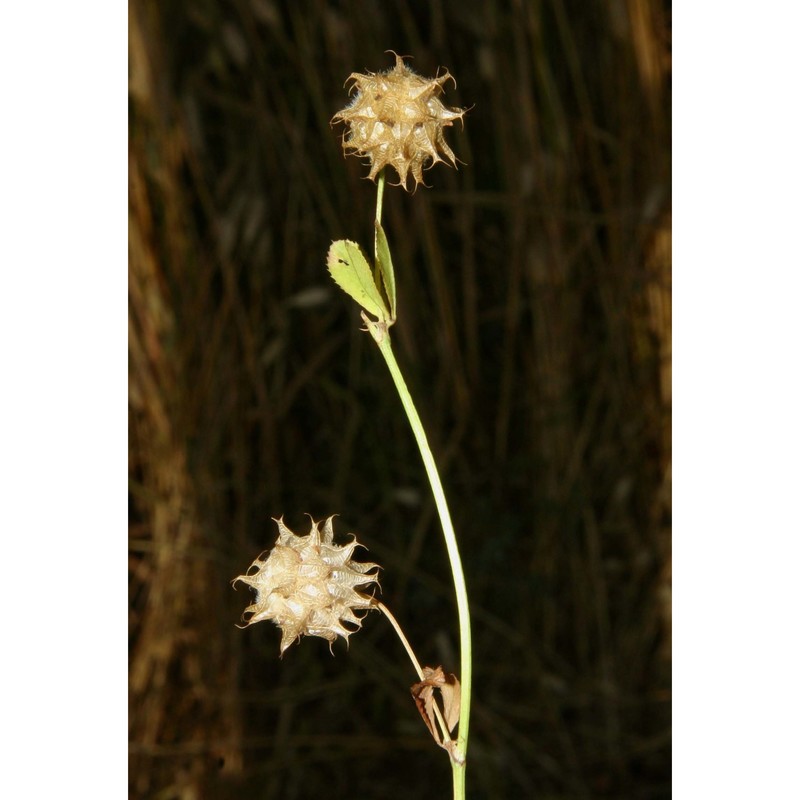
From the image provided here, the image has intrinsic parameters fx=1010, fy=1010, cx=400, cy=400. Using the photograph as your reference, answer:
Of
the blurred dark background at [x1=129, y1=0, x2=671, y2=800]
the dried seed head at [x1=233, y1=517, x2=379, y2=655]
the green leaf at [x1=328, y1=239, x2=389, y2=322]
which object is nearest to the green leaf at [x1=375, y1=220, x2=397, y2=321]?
the green leaf at [x1=328, y1=239, x2=389, y2=322]

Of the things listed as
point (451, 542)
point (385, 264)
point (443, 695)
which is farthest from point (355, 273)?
point (443, 695)

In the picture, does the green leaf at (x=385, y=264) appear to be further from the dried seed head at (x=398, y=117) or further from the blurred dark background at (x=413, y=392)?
the blurred dark background at (x=413, y=392)

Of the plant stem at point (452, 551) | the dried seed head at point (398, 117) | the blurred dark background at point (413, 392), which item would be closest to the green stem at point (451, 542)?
the plant stem at point (452, 551)

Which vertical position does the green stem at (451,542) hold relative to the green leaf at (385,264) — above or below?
below

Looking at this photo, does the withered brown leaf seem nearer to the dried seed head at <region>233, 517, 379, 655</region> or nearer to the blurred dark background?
the dried seed head at <region>233, 517, 379, 655</region>

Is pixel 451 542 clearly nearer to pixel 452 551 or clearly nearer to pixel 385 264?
pixel 452 551

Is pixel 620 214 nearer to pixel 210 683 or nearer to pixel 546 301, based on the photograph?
pixel 546 301

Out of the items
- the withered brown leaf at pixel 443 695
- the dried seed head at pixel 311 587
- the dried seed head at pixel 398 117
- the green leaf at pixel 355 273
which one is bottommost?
the withered brown leaf at pixel 443 695
